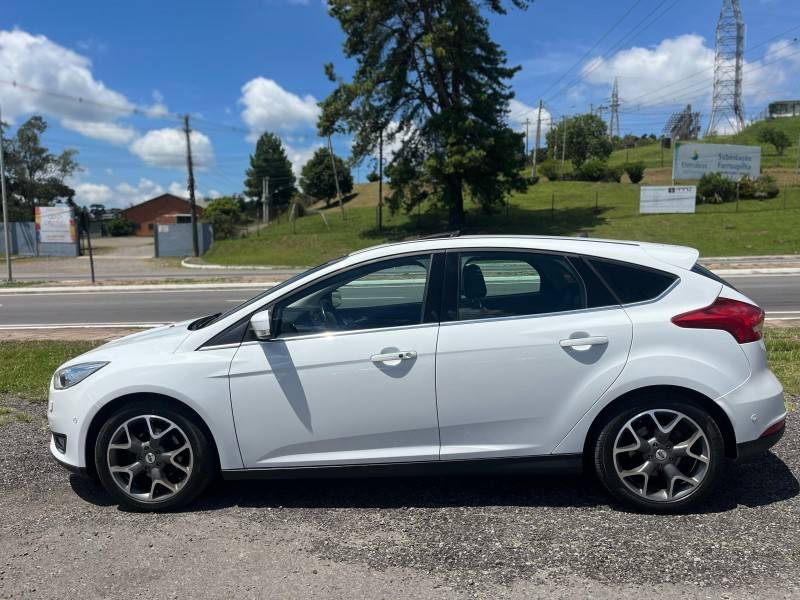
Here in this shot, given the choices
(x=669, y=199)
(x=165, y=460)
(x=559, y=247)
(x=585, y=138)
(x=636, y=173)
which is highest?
(x=585, y=138)

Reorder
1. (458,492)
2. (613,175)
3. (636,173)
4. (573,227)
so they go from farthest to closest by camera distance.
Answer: (613,175), (636,173), (573,227), (458,492)

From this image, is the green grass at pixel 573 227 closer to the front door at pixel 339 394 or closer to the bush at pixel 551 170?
the bush at pixel 551 170

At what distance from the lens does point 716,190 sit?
39969mm

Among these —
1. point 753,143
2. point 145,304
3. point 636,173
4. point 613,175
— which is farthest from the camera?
point 753,143

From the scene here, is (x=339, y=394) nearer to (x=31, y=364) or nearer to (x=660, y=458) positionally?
(x=660, y=458)

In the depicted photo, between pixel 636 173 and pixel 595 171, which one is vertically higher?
pixel 595 171

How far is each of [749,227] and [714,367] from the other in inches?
1327

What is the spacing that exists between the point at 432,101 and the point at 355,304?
1385 inches

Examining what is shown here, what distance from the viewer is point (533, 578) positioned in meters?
2.99

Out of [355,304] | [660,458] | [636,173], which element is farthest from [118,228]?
[660,458]

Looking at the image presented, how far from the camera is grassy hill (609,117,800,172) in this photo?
201 ft

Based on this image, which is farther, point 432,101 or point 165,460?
point 432,101

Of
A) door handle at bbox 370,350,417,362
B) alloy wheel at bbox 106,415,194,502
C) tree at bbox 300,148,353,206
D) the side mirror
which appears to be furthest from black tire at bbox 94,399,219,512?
tree at bbox 300,148,353,206

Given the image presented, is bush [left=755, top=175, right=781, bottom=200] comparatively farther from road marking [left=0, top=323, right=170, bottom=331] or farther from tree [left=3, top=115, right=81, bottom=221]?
tree [left=3, top=115, right=81, bottom=221]
